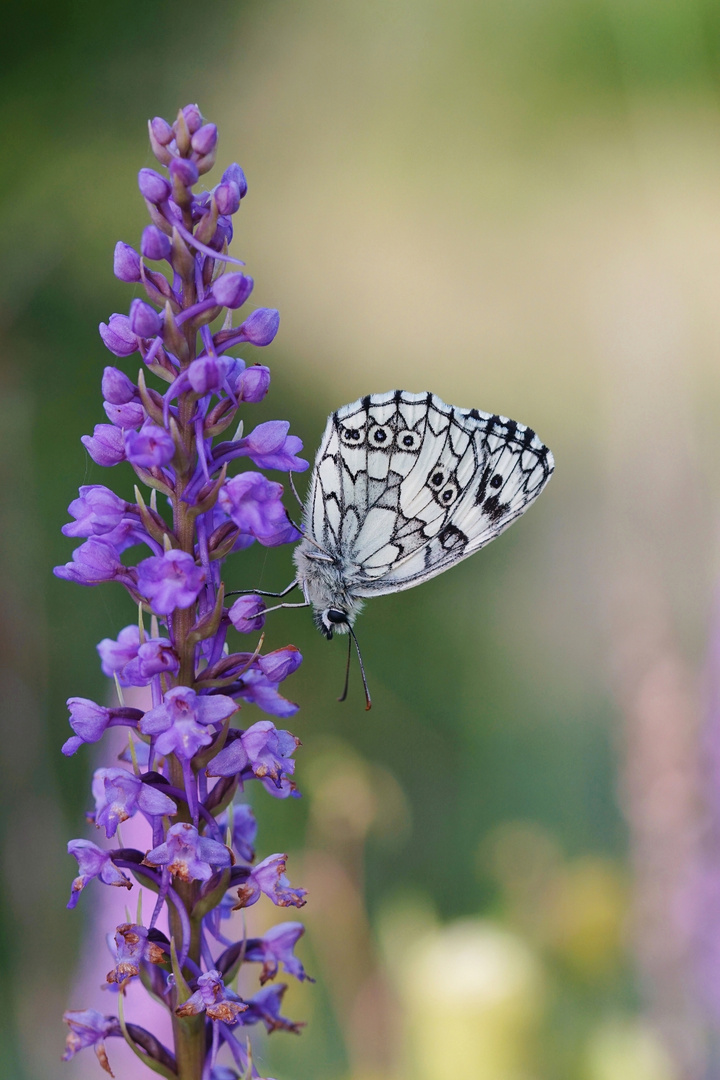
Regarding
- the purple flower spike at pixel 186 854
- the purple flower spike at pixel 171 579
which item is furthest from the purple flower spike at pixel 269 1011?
the purple flower spike at pixel 171 579

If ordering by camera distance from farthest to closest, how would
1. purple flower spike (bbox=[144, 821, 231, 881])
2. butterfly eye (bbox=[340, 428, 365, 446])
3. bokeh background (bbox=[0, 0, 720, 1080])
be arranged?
bokeh background (bbox=[0, 0, 720, 1080]), butterfly eye (bbox=[340, 428, 365, 446]), purple flower spike (bbox=[144, 821, 231, 881])

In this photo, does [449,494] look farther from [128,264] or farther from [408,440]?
[128,264]

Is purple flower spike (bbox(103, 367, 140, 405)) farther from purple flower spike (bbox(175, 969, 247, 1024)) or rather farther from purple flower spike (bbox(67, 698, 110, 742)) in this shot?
purple flower spike (bbox(175, 969, 247, 1024))

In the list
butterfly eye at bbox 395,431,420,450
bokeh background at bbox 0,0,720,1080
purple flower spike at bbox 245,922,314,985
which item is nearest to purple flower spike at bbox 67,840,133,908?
purple flower spike at bbox 245,922,314,985

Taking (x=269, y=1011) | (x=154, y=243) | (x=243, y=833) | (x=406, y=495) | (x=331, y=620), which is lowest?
(x=269, y=1011)

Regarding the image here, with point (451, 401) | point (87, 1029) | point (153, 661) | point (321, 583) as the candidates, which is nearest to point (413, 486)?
point (321, 583)
